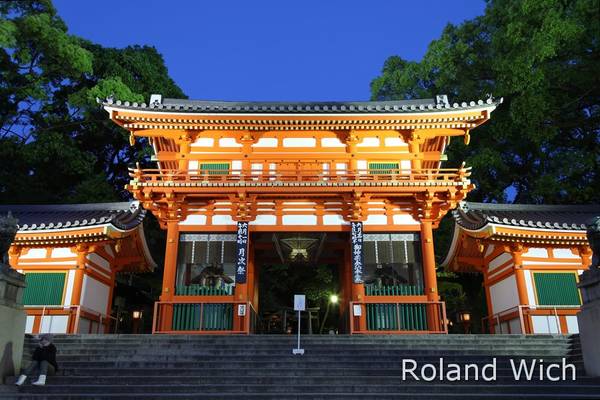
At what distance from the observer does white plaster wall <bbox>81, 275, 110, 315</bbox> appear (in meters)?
17.0

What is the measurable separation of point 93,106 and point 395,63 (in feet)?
71.9

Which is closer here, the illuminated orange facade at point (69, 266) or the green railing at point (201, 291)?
the green railing at point (201, 291)

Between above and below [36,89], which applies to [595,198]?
below

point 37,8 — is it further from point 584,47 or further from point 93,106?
point 584,47

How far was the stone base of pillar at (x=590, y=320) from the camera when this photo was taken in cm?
904

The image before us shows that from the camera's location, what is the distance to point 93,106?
2833 cm

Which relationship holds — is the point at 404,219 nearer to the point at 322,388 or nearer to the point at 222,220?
the point at 222,220

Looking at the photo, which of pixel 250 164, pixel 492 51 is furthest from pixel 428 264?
pixel 492 51

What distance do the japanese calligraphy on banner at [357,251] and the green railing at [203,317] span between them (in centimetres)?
421

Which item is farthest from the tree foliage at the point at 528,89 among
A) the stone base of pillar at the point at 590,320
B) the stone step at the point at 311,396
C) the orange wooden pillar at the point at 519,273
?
the stone step at the point at 311,396

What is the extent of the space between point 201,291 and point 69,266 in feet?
17.4

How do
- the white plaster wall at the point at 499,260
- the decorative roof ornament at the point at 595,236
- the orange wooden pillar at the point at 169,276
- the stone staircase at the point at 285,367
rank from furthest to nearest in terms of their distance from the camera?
1. the white plaster wall at the point at 499,260
2. the orange wooden pillar at the point at 169,276
3. the decorative roof ornament at the point at 595,236
4. the stone staircase at the point at 285,367

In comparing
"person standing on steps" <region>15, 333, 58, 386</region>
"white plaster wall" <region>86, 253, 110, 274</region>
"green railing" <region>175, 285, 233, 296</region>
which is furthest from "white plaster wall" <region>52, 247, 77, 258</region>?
"person standing on steps" <region>15, 333, 58, 386</region>

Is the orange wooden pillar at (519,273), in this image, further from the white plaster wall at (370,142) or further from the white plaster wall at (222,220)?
the white plaster wall at (222,220)
